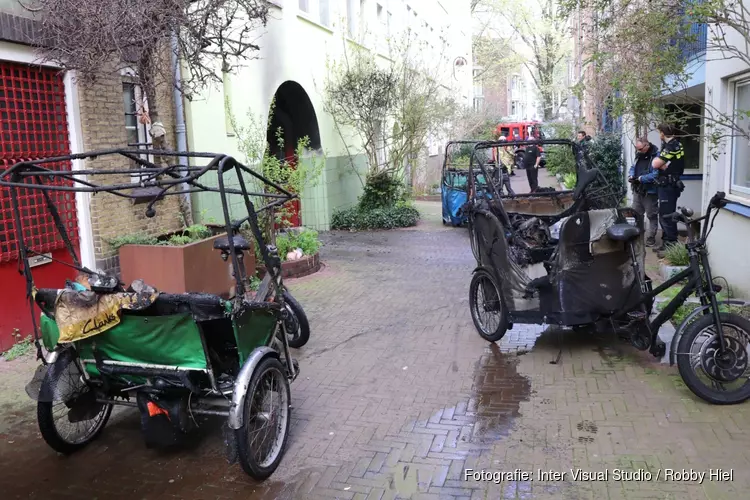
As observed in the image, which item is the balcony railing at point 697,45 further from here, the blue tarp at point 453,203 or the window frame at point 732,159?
the blue tarp at point 453,203

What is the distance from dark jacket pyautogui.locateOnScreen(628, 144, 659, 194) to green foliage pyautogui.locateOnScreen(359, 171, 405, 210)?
602 cm

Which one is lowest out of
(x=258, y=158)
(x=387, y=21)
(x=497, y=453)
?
(x=497, y=453)

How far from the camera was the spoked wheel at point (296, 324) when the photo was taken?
6264 mm

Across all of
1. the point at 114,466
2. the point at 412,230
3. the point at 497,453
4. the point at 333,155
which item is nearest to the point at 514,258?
the point at 497,453

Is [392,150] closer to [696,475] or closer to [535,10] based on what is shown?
[696,475]

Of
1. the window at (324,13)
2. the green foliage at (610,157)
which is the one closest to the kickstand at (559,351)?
the green foliage at (610,157)

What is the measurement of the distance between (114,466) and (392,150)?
12352 millimetres

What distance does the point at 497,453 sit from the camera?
4.24 metres

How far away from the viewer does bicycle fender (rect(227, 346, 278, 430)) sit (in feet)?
12.2

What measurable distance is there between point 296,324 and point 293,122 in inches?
353

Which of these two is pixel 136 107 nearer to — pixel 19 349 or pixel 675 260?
pixel 19 349

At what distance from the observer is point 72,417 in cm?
429

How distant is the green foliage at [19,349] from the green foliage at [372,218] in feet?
29.0

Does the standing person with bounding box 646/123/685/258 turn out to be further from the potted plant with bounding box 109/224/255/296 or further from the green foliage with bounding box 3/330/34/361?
the green foliage with bounding box 3/330/34/361
